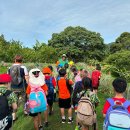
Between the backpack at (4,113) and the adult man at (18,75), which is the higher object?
the adult man at (18,75)

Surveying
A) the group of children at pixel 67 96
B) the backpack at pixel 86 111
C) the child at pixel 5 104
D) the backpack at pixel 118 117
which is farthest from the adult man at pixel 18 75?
the backpack at pixel 118 117

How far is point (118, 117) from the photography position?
4.85 meters

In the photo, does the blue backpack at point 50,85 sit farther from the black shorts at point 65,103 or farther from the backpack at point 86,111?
the backpack at point 86,111

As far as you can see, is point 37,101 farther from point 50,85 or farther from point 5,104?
point 5,104

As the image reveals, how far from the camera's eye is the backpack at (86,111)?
6.22 meters

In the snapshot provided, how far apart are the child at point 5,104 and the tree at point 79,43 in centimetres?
5635

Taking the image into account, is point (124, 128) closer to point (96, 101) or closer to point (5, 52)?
point (96, 101)

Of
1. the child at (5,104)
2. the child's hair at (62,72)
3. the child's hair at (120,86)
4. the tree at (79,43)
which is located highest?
the tree at (79,43)

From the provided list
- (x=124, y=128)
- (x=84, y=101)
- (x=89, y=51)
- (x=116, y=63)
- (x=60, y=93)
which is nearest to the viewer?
(x=124, y=128)

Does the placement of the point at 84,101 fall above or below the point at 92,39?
below

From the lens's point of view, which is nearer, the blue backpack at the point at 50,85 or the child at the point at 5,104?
the child at the point at 5,104

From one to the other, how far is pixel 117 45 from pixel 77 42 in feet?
32.6

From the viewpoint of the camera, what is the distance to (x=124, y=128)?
4852mm

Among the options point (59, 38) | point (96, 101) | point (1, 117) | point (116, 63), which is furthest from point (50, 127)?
point (59, 38)
